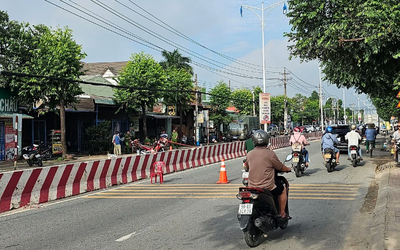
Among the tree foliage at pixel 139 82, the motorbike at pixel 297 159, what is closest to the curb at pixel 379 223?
the motorbike at pixel 297 159

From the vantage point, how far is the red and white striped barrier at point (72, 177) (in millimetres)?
10203

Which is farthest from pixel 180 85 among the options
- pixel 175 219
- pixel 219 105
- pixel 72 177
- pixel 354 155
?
pixel 175 219

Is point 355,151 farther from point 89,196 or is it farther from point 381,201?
point 89,196

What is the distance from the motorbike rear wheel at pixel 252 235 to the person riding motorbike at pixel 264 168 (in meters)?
→ 0.58

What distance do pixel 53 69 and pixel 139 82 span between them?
9.44 metres

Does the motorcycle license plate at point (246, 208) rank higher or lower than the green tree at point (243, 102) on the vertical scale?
lower

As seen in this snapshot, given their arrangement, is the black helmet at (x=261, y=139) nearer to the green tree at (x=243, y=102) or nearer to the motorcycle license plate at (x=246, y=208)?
the motorcycle license plate at (x=246, y=208)

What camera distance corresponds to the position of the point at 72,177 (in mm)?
12055

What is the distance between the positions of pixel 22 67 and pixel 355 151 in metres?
20.4

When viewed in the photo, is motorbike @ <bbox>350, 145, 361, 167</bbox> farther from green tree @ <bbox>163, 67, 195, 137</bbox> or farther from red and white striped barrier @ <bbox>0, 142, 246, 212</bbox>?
green tree @ <bbox>163, 67, 195, 137</bbox>

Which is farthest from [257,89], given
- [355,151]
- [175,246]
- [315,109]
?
[175,246]

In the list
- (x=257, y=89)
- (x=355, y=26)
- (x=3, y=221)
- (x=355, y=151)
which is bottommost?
(x=3, y=221)

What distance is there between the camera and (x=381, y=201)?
344 inches

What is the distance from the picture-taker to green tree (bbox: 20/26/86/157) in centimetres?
2517
